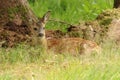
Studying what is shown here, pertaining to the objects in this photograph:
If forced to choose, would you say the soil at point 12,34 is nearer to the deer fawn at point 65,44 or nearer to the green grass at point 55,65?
the deer fawn at point 65,44

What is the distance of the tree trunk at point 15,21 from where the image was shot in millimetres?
8648

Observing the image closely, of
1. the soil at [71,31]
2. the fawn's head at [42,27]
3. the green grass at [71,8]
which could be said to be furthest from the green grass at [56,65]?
the green grass at [71,8]

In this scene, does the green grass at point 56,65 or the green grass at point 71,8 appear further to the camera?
the green grass at point 71,8

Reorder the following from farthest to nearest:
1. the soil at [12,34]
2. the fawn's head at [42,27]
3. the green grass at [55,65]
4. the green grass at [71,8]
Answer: the green grass at [71,8] → the soil at [12,34] → the fawn's head at [42,27] → the green grass at [55,65]

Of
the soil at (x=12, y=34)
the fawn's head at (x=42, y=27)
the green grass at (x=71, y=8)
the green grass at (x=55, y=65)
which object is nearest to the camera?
the green grass at (x=55, y=65)

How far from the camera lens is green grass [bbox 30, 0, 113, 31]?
1208 cm

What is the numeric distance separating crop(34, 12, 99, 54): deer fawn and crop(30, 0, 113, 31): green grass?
9.09 feet

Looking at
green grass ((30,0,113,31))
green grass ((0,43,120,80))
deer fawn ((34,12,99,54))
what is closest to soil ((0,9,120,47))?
deer fawn ((34,12,99,54))

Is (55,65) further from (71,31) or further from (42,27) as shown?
(71,31)

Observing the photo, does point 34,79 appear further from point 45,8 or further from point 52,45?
point 45,8

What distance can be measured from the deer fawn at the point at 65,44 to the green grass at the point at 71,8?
109 inches

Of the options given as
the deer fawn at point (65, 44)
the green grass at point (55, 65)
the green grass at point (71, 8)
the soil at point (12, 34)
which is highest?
the green grass at point (71, 8)

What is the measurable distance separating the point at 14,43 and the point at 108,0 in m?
5.37

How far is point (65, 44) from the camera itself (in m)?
8.80
